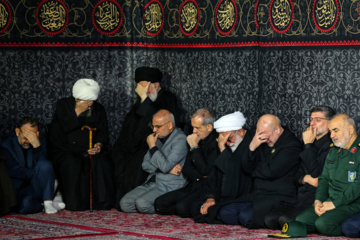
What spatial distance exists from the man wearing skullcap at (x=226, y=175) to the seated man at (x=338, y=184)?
100 cm

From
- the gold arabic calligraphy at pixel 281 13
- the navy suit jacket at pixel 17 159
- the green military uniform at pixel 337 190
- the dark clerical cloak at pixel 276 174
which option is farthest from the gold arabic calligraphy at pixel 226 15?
the green military uniform at pixel 337 190

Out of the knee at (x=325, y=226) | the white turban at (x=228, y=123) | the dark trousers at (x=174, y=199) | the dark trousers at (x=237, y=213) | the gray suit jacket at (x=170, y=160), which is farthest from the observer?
the gray suit jacket at (x=170, y=160)

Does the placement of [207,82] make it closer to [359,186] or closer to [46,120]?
[46,120]

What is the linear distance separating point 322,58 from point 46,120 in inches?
138

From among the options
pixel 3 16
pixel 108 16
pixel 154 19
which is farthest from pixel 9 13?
pixel 154 19

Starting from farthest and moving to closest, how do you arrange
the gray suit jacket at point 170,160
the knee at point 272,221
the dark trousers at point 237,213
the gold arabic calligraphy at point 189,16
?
1. the gold arabic calligraphy at point 189,16
2. the gray suit jacket at point 170,160
3. the dark trousers at point 237,213
4. the knee at point 272,221

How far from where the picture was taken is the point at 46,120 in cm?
1034

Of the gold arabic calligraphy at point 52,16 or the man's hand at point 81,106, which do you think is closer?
the man's hand at point 81,106

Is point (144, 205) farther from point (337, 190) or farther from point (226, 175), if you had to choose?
point (337, 190)

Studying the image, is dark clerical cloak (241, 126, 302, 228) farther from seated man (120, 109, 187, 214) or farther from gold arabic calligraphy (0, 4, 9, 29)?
gold arabic calligraphy (0, 4, 9, 29)

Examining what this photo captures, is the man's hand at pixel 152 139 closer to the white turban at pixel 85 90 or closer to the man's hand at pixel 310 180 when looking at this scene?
the white turban at pixel 85 90

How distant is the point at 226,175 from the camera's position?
330 inches

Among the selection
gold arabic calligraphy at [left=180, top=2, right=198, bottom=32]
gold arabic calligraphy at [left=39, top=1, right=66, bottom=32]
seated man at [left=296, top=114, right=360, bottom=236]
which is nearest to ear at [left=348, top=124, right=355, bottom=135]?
seated man at [left=296, top=114, right=360, bottom=236]

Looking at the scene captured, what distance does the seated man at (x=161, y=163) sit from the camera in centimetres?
896
